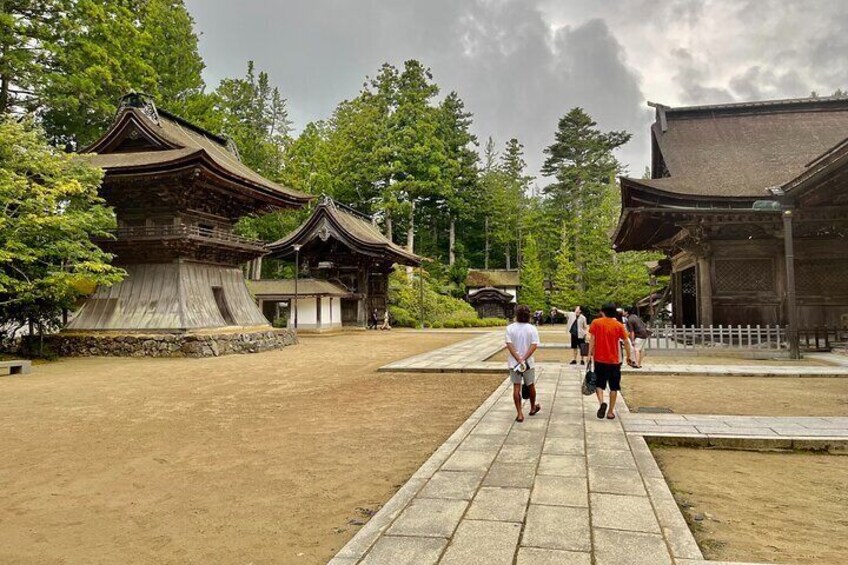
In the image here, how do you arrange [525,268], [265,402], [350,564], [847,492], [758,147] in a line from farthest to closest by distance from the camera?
[525,268]
[758,147]
[265,402]
[847,492]
[350,564]

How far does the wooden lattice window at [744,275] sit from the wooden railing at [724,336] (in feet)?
4.23

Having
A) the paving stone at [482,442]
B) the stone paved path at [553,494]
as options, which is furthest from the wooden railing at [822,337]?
the paving stone at [482,442]

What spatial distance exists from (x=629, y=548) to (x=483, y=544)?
2.83ft

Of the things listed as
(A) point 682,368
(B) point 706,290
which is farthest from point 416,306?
(A) point 682,368

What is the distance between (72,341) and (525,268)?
117 ft

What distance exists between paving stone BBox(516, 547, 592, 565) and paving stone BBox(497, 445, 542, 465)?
174 centimetres

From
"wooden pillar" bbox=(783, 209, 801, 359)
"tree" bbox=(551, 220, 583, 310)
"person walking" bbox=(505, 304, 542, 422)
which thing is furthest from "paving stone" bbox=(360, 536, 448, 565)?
"tree" bbox=(551, 220, 583, 310)

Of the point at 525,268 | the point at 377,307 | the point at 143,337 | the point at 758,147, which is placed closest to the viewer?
the point at 143,337

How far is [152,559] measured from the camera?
10.3 feet

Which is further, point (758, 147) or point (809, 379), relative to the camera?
point (758, 147)

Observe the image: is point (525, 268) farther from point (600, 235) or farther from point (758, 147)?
point (758, 147)

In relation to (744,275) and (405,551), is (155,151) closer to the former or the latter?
(405,551)

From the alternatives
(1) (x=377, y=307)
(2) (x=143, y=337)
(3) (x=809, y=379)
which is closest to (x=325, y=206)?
(1) (x=377, y=307)

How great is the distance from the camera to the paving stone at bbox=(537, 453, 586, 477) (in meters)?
4.29
